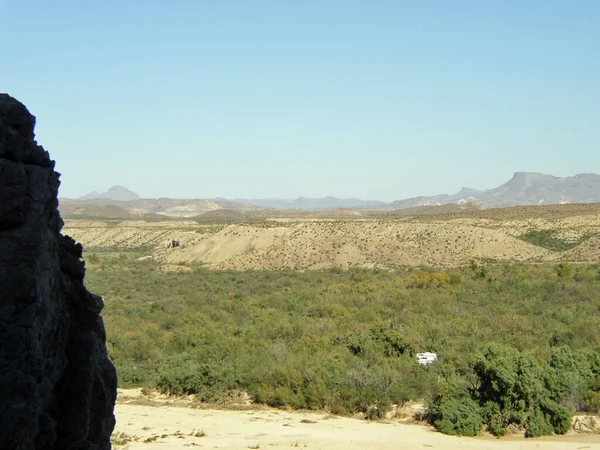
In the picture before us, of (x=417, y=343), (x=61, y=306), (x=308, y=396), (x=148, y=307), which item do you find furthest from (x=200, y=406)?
(x=148, y=307)

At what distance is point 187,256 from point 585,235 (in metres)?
50.3

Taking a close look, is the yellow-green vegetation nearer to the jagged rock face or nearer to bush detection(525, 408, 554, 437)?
bush detection(525, 408, 554, 437)

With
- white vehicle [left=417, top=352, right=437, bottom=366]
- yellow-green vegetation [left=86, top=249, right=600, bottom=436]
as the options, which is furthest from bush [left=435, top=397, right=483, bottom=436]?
white vehicle [left=417, top=352, right=437, bottom=366]

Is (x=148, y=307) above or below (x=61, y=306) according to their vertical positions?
below

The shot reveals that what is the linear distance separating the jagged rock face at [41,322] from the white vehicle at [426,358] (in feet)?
50.6

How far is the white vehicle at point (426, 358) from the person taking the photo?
2163 cm

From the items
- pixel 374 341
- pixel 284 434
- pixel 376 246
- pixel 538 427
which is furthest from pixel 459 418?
pixel 376 246

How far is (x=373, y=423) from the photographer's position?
1700 cm

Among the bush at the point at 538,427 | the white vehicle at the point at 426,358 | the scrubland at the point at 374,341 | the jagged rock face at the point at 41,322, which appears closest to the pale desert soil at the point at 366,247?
the scrubland at the point at 374,341

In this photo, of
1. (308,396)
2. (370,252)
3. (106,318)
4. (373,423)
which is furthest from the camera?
(370,252)

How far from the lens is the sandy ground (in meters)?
14.6

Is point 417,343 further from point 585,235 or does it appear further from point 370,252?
point 585,235

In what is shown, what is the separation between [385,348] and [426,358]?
163 cm

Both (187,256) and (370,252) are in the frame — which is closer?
(370,252)
